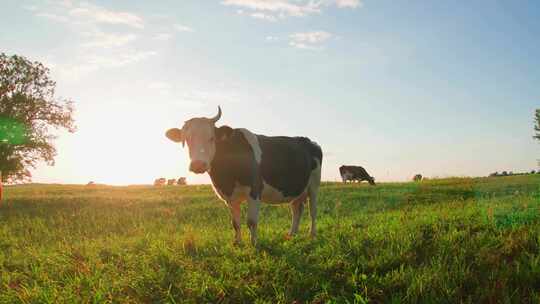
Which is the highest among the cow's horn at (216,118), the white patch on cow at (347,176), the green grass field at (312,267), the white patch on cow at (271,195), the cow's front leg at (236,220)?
the cow's horn at (216,118)

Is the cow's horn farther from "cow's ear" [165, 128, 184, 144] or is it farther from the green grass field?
the green grass field

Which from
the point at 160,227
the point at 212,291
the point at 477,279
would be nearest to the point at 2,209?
the point at 160,227

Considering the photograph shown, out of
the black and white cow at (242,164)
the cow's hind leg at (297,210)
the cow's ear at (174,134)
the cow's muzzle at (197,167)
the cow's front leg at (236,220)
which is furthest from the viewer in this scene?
the cow's hind leg at (297,210)

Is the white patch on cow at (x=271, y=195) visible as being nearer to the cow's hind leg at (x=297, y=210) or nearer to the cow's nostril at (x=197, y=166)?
the cow's hind leg at (x=297, y=210)

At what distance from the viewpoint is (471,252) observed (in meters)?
6.84

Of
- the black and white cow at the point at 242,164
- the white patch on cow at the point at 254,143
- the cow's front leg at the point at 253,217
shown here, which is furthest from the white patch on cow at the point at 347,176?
the cow's front leg at the point at 253,217

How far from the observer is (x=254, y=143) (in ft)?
30.9

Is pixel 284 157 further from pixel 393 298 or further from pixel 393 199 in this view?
pixel 393 199

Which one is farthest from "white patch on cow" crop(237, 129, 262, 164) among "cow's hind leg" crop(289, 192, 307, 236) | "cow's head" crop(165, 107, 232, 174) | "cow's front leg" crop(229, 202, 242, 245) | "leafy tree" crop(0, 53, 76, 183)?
"leafy tree" crop(0, 53, 76, 183)

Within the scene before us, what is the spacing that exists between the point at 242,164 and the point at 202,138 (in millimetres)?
1033

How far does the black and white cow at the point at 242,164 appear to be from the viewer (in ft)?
27.5

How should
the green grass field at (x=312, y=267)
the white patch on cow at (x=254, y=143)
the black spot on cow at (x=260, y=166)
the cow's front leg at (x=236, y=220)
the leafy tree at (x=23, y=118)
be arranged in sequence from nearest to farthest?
the green grass field at (x=312, y=267) < the black spot on cow at (x=260, y=166) < the cow's front leg at (x=236, y=220) < the white patch on cow at (x=254, y=143) < the leafy tree at (x=23, y=118)

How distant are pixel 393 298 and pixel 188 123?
498 centimetres

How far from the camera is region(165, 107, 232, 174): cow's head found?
26.5ft
